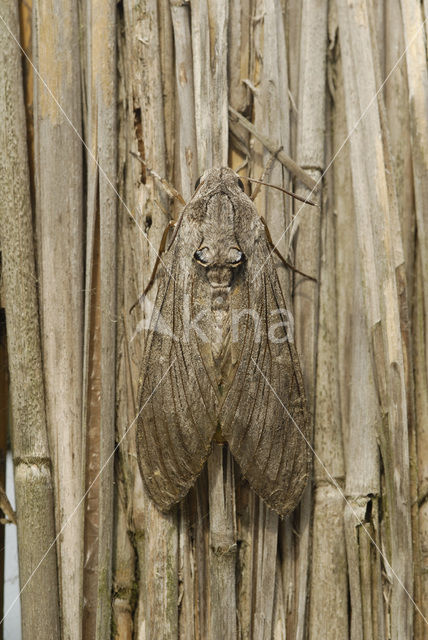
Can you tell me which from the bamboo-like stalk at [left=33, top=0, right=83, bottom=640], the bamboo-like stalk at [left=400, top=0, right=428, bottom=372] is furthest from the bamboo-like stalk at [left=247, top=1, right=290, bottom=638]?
the bamboo-like stalk at [left=33, top=0, right=83, bottom=640]

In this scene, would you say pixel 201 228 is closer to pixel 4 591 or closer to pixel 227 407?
pixel 227 407

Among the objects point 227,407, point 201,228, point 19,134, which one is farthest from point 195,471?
point 19,134

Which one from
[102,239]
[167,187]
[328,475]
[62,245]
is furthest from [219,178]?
[328,475]

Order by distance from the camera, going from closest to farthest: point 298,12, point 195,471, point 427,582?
point 195,471 < point 427,582 < point 298,12

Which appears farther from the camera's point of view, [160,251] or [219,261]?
[160,251]

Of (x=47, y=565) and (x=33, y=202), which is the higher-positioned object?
(x=33, y=202)

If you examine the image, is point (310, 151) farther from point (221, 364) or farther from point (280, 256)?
point (221, 364)
